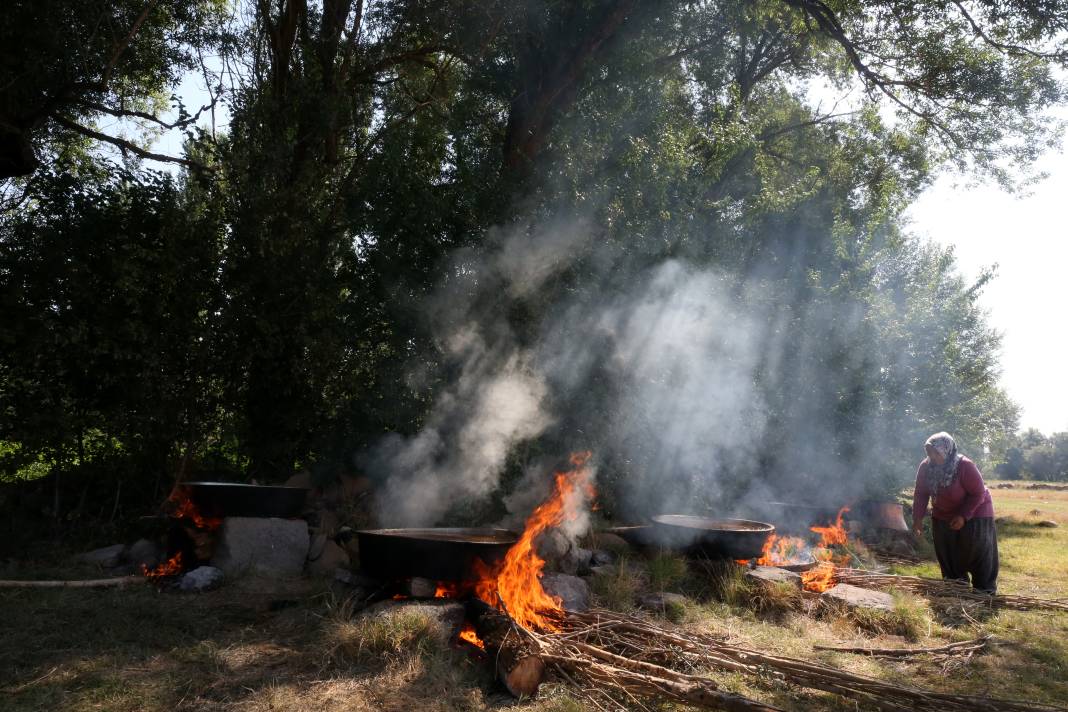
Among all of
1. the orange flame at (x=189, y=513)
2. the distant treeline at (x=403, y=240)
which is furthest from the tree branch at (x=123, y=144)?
the orange flame at (x=189, y=513)

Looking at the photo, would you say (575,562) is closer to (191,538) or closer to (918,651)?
(918,651)

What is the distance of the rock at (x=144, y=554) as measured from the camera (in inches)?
270

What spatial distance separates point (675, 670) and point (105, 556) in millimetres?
5778

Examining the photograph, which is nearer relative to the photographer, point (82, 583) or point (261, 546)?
point (82, 583)

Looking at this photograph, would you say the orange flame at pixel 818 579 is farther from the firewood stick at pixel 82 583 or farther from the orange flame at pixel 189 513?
the firewood stick at pixel 82 583

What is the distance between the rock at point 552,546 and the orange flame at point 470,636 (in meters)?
2.24

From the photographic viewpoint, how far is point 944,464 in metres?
7.23

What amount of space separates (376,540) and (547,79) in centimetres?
697

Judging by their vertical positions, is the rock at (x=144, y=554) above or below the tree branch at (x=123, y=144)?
below

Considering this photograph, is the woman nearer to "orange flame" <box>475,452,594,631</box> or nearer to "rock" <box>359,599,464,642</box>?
"orange flame" <box>475,452,594,631</box>

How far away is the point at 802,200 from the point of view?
14055 millimetres

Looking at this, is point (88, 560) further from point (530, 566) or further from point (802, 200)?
point (802, 200)

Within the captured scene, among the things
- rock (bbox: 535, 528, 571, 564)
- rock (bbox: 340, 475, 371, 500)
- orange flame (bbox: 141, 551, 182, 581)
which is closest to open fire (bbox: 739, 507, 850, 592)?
rock (bbox: 535, 528, 571, 564)

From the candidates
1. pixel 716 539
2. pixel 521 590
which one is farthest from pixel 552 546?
pixel 521 590
